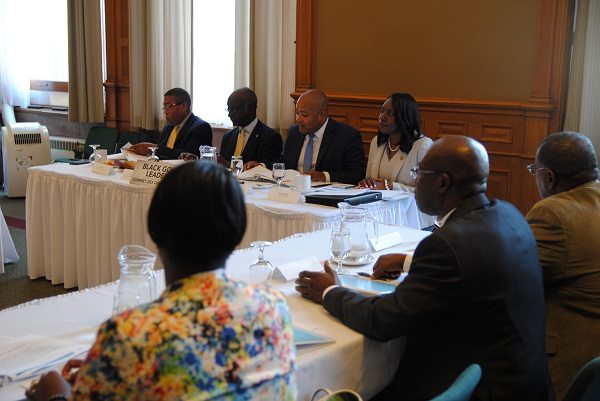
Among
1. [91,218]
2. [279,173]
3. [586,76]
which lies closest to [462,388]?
[279,173]

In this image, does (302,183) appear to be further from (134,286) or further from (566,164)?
(134,286)

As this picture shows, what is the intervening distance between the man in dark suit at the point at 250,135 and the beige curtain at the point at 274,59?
123 centimetres

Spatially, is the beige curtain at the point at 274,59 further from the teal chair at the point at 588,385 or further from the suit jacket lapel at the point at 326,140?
the teal chair at the point at 588,385

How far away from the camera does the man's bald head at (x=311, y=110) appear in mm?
4883

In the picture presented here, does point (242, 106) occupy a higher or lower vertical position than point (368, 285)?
higher

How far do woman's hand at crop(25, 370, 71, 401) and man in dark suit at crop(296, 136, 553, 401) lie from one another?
0.82 meters

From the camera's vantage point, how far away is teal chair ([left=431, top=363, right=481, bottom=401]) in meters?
1.41

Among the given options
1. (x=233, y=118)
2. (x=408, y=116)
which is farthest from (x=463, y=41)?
(x=233, y=118)

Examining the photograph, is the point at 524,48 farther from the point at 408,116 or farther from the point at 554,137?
the point at 554,137

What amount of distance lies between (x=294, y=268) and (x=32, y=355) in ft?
3.01

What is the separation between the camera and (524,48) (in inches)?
204

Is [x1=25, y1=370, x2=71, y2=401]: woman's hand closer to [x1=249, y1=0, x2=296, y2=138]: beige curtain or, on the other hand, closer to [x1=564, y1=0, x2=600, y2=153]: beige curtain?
[x1=564, y1=0, x2=600, y2=153]: beige curtain

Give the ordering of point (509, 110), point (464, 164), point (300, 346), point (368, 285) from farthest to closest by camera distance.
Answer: point (509, 110), point (368, 285), point (464, 164), point (300, 346)

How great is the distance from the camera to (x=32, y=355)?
1.69 meters
